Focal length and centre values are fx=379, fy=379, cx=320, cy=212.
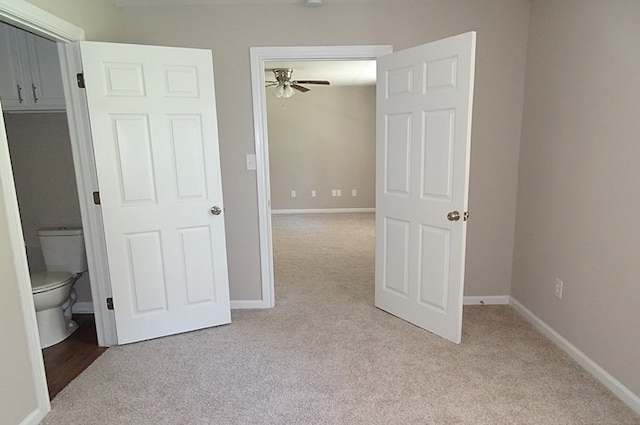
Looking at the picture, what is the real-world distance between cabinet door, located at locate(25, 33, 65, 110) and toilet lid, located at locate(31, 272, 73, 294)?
1.23 meters

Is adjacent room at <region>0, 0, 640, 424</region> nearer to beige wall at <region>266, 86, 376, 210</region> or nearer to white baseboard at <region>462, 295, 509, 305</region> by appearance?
white baseboard at <region>462, 295, 509, 305</region>

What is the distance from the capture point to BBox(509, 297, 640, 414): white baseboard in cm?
195

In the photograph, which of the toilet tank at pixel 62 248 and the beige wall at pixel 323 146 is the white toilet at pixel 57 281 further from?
the beige wall at pixel 323 146

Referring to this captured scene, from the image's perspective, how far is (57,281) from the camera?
2.71 m

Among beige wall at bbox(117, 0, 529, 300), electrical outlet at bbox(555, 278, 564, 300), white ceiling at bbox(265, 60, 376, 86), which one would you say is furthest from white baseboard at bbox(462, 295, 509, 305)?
white ceiling at bbox(265, 60, 376, 86)

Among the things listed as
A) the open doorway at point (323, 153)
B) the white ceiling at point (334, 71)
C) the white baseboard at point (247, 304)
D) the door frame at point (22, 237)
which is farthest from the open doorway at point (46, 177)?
the open doorway at point (323, 153)

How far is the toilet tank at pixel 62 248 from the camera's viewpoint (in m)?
2.97

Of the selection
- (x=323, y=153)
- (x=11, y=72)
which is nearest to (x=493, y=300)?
(x=11, y=72)

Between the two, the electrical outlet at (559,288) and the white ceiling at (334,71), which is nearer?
the electrical outlet at (559,288)

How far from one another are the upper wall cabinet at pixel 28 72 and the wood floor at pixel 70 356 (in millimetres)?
1705

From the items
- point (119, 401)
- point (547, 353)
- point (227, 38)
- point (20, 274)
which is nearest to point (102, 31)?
point (227, 38)

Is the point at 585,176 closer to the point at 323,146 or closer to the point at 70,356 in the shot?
the point at 70,356

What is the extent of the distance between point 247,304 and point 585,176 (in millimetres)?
2615

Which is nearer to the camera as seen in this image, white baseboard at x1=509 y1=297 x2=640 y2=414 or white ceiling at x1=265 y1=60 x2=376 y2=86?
white baseboard at x1=509 y1=297 x2=640 y2=414
